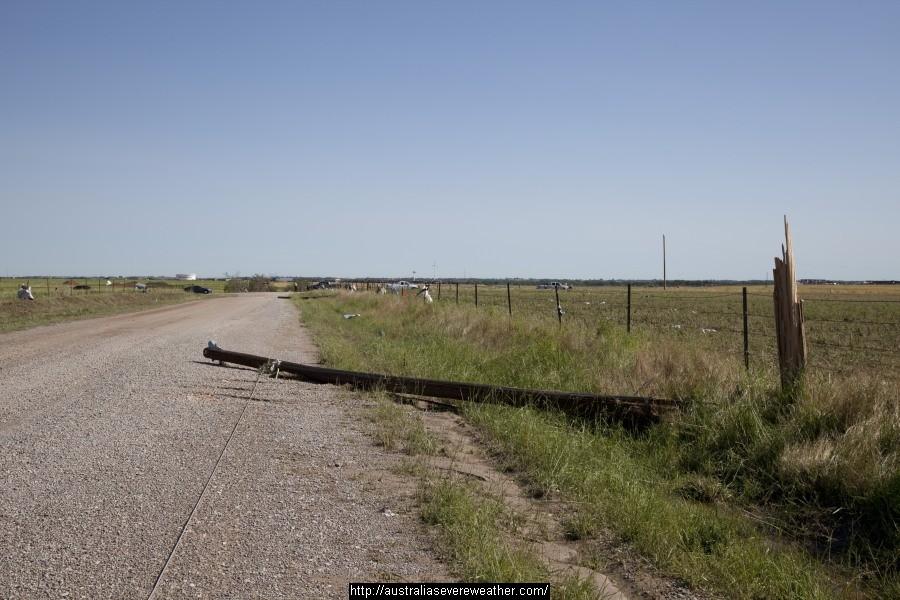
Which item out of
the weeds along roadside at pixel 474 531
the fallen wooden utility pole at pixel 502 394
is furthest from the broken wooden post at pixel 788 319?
the weeds along roadside at pixel 474 531

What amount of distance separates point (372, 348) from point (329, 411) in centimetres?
773

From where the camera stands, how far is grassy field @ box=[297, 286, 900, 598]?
5734mm

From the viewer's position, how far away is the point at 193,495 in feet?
20.6

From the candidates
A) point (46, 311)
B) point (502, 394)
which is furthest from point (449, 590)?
point (46, 311)

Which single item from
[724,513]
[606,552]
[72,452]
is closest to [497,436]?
[724,513]

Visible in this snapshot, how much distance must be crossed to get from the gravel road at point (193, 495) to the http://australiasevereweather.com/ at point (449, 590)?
0.42ft

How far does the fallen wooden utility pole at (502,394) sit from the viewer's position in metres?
9.89

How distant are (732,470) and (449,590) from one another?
4.76 metres

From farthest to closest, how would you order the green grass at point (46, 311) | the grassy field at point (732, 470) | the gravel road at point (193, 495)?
the green grass at point (46, 311) < the grassy field at point (732, 470) < the gravel road at point (193, 495)

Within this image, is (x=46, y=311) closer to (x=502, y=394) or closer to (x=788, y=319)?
(x=502, y=394)

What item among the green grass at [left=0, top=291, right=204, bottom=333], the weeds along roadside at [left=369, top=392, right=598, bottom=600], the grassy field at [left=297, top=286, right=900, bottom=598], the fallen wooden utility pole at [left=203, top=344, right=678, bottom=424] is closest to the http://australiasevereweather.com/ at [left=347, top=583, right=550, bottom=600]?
the weeds along roadside at [left=369, top=392, right=598, bottom=600]

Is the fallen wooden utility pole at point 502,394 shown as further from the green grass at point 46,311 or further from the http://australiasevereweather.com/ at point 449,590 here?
the green grass at point 46,311

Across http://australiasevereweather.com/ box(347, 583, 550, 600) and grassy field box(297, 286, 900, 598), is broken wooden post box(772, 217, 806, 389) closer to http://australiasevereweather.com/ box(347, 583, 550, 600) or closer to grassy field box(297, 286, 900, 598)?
grassy field box(297, 286, 900, 598)

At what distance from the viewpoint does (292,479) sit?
22.8 feet
